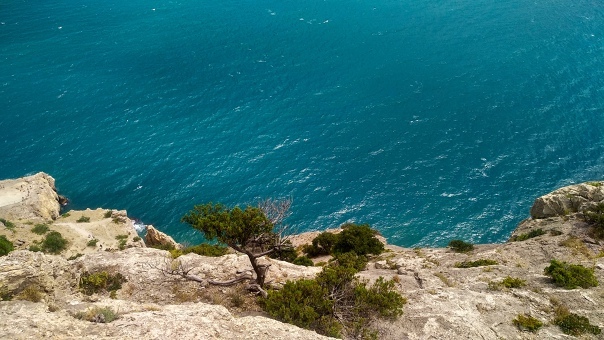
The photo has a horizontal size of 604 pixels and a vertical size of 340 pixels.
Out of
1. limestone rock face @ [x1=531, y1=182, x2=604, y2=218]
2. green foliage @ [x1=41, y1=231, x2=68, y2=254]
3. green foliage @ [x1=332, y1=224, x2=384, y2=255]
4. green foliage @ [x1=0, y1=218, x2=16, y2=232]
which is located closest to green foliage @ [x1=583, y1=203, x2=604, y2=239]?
limestone rock face @ [x1=531, y1=182, x2=604, y2=218]

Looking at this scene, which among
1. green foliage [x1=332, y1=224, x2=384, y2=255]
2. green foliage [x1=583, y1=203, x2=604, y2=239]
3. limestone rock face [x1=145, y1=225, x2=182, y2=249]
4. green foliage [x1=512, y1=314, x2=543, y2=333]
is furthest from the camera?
limestone rock face [x1=145, y1=225, x2=182, y2=249]

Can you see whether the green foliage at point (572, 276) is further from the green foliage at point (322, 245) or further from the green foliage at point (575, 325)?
the green foliage at point (322, 245)

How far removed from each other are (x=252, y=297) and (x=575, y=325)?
924 inches

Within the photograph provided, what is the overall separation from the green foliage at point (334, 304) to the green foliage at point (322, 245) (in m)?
25.7

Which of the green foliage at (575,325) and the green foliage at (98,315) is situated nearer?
the green foliage at (98,315)

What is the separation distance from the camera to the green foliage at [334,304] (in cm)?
3058

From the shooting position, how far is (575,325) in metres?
31.1

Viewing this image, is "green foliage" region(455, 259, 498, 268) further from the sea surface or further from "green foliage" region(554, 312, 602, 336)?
the sea surface

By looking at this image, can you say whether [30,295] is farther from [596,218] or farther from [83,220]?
[83,220]

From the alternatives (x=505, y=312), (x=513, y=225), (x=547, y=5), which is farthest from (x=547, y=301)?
(x=547, y=5)

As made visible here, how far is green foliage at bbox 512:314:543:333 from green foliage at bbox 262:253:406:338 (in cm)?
812

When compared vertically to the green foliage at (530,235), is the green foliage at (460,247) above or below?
below

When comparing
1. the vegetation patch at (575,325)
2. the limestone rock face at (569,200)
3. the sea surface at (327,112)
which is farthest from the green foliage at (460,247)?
the vegetation patch at (575,325)

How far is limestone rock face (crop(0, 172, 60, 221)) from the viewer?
79188mm
